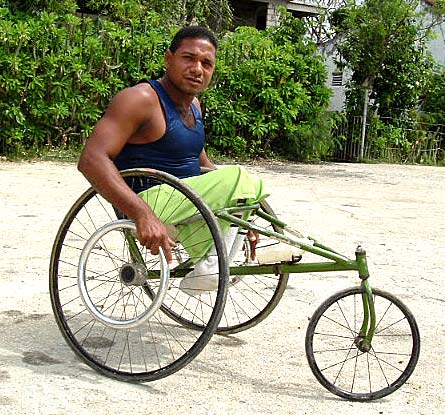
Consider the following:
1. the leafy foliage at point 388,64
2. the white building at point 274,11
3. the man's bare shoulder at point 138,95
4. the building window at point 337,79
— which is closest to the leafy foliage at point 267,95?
the leafy foliage at point 388,64

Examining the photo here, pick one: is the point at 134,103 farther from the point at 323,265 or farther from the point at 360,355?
the point at 360,355

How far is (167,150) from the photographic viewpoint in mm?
3309

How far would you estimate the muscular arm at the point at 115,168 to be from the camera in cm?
298

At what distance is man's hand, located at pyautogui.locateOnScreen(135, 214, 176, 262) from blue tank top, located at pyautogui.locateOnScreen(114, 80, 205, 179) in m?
0.38

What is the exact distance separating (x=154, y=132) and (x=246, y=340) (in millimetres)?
1200

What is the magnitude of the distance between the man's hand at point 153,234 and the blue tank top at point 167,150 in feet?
1.26

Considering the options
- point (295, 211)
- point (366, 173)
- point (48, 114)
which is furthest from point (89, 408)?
point (366, 173)

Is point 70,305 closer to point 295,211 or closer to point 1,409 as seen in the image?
point 1,409

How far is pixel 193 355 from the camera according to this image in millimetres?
2955

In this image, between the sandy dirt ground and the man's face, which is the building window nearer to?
the sandy dirt ground

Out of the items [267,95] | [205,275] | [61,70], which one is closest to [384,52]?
[267,95]

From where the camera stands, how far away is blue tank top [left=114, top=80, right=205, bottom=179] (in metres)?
3.28

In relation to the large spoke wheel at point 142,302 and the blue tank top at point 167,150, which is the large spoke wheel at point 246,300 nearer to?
the large spoke wheel at point 142,302

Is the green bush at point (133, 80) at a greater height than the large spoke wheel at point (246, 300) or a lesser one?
greater
